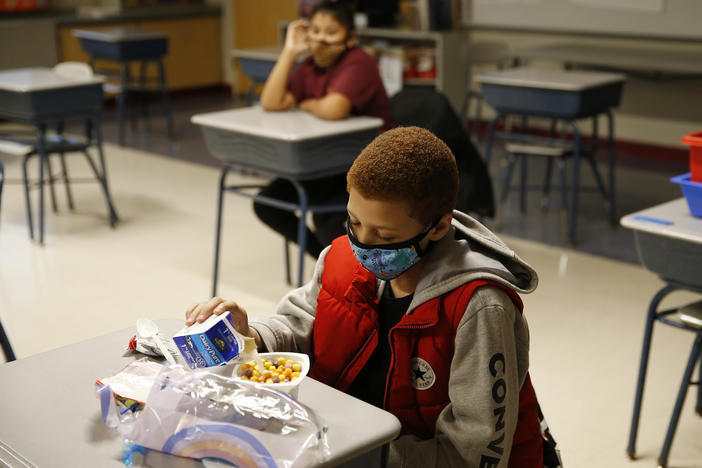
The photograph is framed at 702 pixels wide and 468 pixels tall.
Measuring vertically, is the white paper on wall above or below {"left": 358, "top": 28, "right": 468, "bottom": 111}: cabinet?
above

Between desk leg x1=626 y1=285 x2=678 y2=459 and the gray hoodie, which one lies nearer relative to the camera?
the gray hoodie

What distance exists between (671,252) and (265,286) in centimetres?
190

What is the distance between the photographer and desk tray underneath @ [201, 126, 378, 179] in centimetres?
286

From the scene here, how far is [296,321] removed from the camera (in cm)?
139

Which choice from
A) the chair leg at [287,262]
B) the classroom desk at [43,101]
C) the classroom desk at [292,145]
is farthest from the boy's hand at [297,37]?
the classroom desk at [43,101]

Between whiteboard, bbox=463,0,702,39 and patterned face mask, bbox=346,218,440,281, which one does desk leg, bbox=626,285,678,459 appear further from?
whiteboard, bbox=463,0,702,39

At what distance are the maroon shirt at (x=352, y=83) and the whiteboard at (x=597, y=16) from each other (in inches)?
116

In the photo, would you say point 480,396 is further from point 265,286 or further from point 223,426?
point 265,286

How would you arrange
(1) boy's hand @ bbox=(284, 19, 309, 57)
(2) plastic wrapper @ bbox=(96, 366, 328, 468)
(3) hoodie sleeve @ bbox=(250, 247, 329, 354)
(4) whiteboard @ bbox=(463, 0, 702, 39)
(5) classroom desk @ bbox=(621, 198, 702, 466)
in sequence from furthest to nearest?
(4) whiteboard @ bbox=(463, 0, 702, 39), (1) boy's hand @ bbox=(284, 19, 309, 57), (5) classroom desk @ bbox=(621, 198, 702, 466), (3) hoodie sleeve @ bbox=(250, 247, 329, 354), (2) plastic wrapper @ bbox=(96, 366, 328, 468)

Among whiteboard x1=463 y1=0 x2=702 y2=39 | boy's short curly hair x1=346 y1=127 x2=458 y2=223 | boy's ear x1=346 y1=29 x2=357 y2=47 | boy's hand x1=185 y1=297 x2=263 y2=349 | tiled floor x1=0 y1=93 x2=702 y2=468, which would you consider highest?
whiteboard x1=463 y1=0 x2=702 y2=39

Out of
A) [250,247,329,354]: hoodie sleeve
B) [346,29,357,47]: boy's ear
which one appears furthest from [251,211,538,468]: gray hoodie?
[346,29,357,47]: boy's ear

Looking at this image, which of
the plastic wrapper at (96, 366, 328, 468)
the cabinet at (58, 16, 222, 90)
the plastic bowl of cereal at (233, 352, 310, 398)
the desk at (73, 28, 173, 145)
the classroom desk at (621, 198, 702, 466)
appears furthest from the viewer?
the cabinet at (58, 16, 222, 90)

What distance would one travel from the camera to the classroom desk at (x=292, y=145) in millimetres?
2857

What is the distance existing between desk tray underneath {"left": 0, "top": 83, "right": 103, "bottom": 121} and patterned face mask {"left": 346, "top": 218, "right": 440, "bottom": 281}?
10.3 ft
